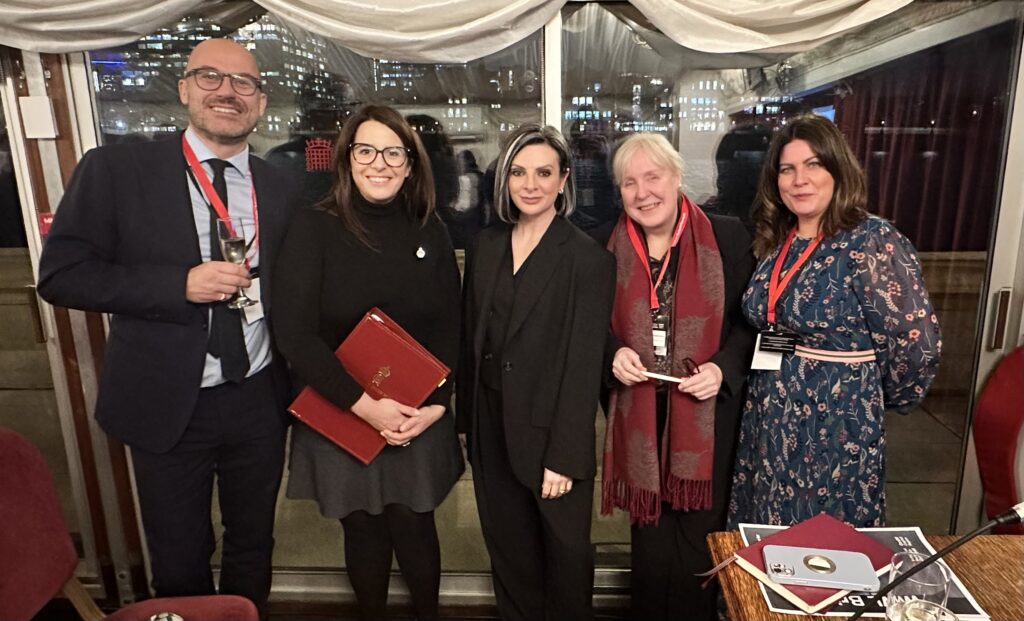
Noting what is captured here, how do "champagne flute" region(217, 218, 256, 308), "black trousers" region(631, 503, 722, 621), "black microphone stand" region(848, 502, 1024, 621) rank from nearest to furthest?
1. "black microphone stand" region(848, 502, 1024, 621)
2. "champagne flute" region(217, 218, 256, 308)
3. "black trousers" region(631, 503, 722, 621)

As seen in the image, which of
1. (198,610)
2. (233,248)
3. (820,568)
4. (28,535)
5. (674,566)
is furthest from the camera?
(674,566)

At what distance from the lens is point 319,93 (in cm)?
234

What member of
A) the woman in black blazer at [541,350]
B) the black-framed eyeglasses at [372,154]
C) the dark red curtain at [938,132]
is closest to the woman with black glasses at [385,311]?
the black-framed eyeglasses at [372,154]

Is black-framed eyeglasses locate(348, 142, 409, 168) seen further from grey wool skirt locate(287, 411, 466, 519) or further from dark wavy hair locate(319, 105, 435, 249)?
grey wool skirt locate(287, 411, 466, 519)

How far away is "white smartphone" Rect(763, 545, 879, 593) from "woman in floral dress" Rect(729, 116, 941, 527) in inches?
26.2

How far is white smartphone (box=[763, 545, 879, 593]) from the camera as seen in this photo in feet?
3.95

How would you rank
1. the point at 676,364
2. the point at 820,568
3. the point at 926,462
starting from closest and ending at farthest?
1. the point at 820,568
2. the point at 676,364
3. the point at 926,462

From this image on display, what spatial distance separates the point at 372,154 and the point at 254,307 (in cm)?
58

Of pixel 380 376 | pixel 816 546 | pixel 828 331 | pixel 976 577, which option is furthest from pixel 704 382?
pixel 380 376

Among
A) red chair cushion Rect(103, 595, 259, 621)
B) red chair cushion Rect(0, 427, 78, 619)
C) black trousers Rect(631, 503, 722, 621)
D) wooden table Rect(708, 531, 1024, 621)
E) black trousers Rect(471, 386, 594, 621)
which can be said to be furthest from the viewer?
black trousers Rect(631, 503, 722, 621)

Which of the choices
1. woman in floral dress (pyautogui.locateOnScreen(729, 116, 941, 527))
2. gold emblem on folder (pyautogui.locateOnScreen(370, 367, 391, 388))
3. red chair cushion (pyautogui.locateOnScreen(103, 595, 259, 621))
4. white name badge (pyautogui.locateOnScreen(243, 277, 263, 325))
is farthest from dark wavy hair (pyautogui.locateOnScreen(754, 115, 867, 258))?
red chair cushion (pyautogui.locateOnScreen(103, 595, 259, 621))

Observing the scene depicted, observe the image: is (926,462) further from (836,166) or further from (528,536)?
(528,536)

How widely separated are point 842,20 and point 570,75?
872 millimetres

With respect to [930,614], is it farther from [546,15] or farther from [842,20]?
[546,15]
